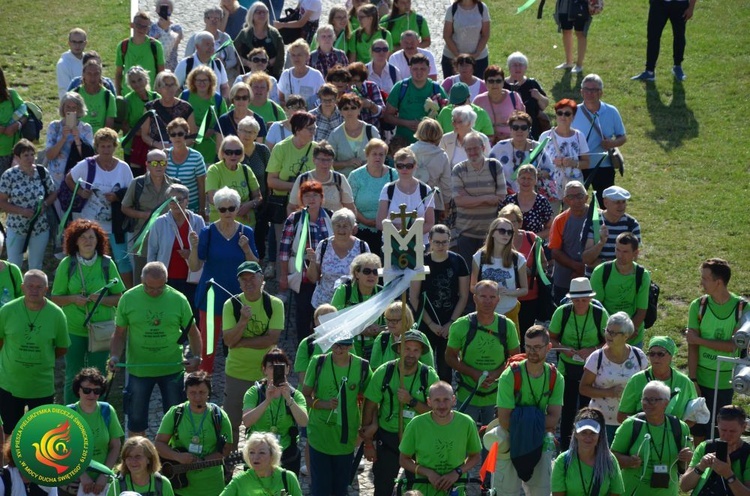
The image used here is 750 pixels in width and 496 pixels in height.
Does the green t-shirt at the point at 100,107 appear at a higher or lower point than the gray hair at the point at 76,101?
lower

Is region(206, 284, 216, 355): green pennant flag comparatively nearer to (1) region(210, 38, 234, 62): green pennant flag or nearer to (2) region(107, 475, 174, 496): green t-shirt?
(2) region(107, 475, 174, 496): green t-shirt

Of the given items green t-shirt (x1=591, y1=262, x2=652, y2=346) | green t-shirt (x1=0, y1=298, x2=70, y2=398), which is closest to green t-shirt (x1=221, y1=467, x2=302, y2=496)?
green t-shirt (x1=0, y1=298, x2=70, y2=398)

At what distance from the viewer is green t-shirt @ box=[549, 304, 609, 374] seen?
13.3m

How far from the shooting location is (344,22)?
1945cm

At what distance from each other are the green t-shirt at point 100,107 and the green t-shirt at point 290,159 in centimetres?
271

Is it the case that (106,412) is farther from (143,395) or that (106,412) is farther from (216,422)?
(143,395)

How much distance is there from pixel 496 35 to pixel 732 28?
3935mm

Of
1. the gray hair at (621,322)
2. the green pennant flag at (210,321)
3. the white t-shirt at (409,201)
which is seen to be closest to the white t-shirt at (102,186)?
the green pennant flag at (210,321)

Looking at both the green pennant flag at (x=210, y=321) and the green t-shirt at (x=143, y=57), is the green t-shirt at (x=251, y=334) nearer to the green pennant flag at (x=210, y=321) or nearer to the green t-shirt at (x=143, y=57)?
the green pennant flag at (x=210, y=321)

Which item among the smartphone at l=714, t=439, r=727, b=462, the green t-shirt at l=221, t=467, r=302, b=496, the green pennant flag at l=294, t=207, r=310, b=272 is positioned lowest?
the green t-shirt at l=221, t=467, r=302, b=496

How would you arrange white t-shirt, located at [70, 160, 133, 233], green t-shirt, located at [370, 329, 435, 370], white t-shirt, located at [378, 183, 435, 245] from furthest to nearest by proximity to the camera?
white t-shirt, located at [70, 160, 133, 233], white t-shirt, located at [378, 183, 435, 245], green t-shirt, located at [370, 329, 435, 370]

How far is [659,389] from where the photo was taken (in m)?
11.7

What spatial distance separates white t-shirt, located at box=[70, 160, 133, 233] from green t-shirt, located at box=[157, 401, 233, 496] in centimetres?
420

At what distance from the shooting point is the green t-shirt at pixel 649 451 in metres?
11.8
